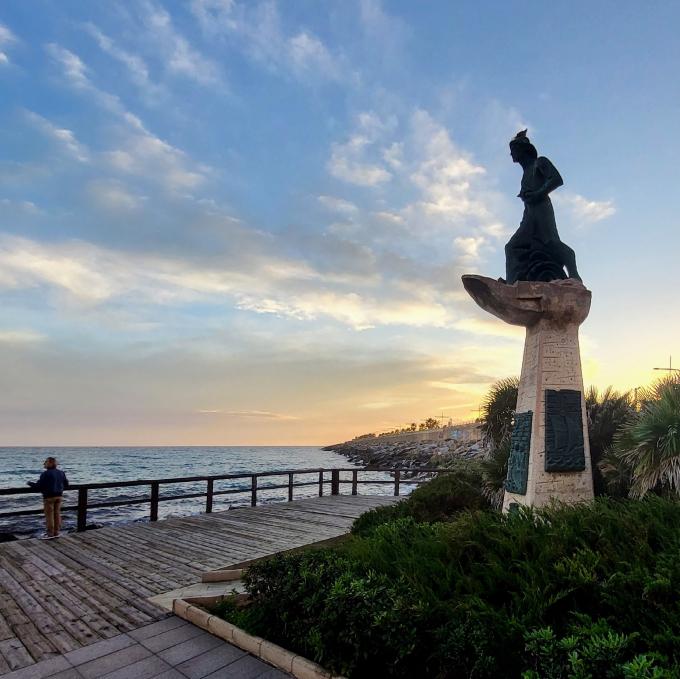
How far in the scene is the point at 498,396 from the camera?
11.6 metres

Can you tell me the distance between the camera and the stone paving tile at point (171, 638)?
449 centimetres

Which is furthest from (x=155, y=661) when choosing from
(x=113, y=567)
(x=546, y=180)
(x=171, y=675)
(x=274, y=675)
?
(x=546, y=180)

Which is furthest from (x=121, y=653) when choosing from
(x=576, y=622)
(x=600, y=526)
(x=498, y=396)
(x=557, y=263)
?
(x=498, y=396)

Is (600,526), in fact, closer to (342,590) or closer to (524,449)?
(342,590)

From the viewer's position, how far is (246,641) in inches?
174

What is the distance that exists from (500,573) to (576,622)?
28.5 inches

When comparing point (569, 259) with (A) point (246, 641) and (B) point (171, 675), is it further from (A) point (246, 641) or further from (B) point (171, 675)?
(B) point (171, 675)

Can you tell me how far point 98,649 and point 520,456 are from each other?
19.9 feet

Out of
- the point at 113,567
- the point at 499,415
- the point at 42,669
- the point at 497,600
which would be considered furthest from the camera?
the point at 499,415

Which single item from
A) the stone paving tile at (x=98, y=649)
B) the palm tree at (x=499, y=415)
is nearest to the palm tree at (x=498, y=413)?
the palm tree at (x=499, y=415)

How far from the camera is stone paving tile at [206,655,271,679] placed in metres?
3.94

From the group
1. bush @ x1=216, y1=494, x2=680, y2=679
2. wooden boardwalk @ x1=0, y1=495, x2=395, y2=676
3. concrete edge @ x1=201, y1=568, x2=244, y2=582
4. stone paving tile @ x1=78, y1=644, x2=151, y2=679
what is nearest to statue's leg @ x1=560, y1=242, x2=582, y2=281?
bush @ x1=216, y1=494, x2=680, y2=679

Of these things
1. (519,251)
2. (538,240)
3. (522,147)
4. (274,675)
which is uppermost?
(522,147)

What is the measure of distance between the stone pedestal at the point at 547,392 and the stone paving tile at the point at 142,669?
523 cm
